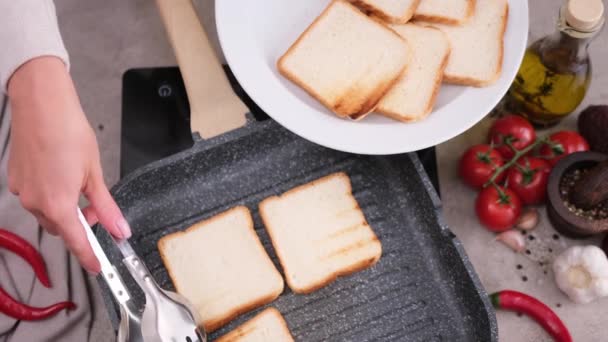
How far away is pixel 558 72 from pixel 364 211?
0.54 metres

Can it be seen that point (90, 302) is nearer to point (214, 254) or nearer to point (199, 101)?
point (214, 254)

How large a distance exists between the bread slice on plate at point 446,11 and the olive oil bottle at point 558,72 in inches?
7.4

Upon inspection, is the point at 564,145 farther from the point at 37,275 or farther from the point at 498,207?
the point at 37,275

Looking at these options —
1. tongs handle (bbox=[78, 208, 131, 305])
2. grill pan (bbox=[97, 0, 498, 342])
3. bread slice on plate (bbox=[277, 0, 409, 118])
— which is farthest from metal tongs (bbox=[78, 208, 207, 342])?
bread slice on plate (bbox=[277, 0, 409, 118])

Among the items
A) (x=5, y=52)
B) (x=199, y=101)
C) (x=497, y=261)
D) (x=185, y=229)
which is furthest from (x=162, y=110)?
(x=497, y=261)

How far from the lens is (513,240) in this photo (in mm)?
1480

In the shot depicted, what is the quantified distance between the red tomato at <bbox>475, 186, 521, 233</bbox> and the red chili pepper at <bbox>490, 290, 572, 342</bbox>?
158mm

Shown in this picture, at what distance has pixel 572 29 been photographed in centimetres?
125

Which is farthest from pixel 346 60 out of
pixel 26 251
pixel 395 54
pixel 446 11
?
pixel 26 251

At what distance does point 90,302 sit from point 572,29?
3.93 feet

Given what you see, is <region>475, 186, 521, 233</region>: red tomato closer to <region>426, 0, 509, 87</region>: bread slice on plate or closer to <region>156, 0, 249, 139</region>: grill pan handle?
<region>426, 0, 509, 87</region>: bread slice on plate

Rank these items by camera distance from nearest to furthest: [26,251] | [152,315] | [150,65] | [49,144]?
[49,144] → [152,315] → [26,251] → [150,65]

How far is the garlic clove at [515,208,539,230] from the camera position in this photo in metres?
1.49

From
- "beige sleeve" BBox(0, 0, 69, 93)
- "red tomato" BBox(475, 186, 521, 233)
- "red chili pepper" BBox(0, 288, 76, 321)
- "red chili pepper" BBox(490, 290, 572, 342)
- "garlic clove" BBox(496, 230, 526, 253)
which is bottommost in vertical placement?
"red chili pepper" BBox(0, 288, 76, 321)
